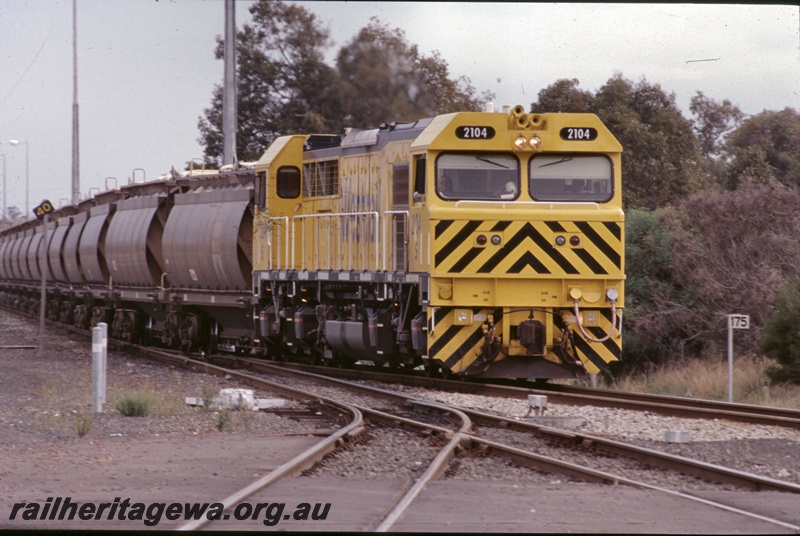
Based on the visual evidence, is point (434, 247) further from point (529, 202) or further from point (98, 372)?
point (98, 372)

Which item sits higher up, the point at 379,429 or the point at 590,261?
the point at 590,261

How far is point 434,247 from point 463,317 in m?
0.99

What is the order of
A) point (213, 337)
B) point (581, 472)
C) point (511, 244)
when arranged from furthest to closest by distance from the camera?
1. point (213, 337)
2. point (511, 244)
3. point (581, 472)

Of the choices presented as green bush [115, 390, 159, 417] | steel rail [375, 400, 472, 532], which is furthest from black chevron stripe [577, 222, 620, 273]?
green bush [115, 390, 159, 417]

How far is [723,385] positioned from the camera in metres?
17.8

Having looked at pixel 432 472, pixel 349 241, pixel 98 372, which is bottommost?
pixel 432 472

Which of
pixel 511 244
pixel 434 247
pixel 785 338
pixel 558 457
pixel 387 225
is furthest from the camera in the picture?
pixel 785 338

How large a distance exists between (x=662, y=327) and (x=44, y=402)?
1502 cm

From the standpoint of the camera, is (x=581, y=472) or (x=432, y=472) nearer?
(x=432, y=472)

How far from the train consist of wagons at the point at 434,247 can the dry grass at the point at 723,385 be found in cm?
235

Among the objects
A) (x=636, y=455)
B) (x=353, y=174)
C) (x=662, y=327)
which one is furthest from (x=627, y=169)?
(x=636, y=455)

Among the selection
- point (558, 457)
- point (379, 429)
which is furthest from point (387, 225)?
point (558, 457)

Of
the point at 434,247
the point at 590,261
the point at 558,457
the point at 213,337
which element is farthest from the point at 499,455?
the point at 213,337

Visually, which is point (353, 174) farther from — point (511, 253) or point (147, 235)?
point (147, 235)
